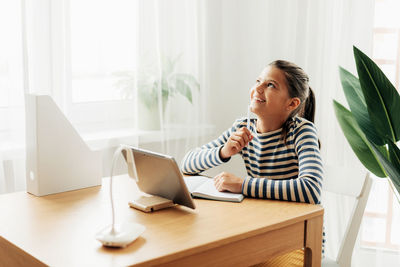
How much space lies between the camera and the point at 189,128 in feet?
8.70

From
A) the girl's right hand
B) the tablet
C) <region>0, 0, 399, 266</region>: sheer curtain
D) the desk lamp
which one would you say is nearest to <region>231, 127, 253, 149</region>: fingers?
the girl's right hand

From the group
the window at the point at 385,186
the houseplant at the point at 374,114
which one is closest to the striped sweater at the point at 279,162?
the houseplant at the point at 374,114

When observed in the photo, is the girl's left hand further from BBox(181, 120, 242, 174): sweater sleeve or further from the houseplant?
the houseplant

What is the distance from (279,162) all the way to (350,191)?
0.29m

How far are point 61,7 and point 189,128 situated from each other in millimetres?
908

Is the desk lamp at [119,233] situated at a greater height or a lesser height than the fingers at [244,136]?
lesser

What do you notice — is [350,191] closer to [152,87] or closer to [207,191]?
[207,191]

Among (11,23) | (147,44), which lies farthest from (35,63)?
(147,44)

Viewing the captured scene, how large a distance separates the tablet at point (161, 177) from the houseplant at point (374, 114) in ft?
2.15

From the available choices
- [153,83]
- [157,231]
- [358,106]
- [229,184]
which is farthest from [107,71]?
[157,231]

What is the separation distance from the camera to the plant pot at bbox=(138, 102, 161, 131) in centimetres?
249

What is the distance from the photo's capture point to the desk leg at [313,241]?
1.46 m

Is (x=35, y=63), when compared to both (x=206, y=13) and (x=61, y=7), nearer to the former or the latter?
(x=61, y=7)

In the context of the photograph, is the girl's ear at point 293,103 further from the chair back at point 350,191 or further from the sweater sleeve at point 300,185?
the chair back at point 350,191
